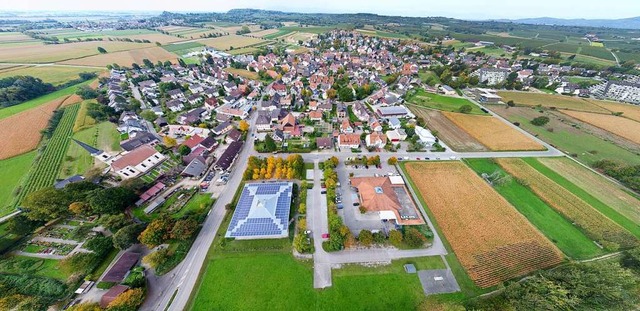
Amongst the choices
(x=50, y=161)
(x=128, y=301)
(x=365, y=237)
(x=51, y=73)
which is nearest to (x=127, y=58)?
(x=51, y=73)

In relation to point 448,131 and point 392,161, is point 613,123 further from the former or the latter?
point 392,161

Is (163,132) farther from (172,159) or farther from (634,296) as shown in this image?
(634,296)

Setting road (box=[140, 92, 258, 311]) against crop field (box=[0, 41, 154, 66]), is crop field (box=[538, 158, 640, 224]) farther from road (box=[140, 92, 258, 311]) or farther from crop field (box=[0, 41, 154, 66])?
crop field (box=[0, 41, 154, 66])

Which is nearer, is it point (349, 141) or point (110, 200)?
point (110, 200)

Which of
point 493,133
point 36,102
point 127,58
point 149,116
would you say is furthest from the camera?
point 127,58

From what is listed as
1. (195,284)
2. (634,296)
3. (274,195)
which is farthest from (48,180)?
(634,296)

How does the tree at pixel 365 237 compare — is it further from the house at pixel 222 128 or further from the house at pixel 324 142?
the house at pixel 222 128
